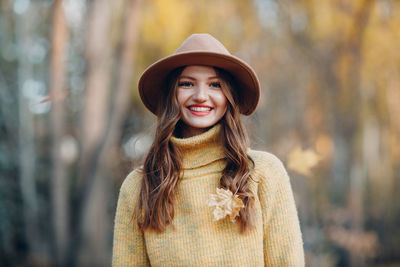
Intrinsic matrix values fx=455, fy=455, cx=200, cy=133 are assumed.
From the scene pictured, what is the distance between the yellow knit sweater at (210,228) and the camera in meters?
2.09

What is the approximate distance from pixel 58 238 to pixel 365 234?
21.8 ft

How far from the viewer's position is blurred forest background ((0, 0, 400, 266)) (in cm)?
729

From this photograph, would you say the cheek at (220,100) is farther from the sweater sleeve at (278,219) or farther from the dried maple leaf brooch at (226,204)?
the dried maple leaf brooch at (226,204)

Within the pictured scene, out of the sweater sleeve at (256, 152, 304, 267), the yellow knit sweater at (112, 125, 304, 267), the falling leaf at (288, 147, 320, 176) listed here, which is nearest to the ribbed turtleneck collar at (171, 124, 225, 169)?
the yellow knit sweater at (112, 125, 304, 267)

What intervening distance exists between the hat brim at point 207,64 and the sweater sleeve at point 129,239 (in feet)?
Result: 1.75

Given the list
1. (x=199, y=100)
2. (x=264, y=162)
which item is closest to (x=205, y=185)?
(x=264, y=162)

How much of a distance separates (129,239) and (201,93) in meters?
0.82

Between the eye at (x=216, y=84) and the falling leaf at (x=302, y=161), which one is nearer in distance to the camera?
the eye at (x=216, y=84)

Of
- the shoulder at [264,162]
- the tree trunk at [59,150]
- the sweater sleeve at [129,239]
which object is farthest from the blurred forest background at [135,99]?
the shoulder at [264,162]

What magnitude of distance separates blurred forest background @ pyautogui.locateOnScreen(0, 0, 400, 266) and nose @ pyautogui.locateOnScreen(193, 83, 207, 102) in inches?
175

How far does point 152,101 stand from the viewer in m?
2.53

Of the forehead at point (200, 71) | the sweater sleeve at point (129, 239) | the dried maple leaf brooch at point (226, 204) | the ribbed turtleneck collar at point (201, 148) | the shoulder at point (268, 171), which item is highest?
the forehead at point (200, 71)

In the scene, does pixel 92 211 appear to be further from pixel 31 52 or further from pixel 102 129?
pixel 31 52

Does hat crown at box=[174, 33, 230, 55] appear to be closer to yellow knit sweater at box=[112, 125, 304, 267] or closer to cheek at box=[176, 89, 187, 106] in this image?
cheek at box=[176, 89, 187, 106]
